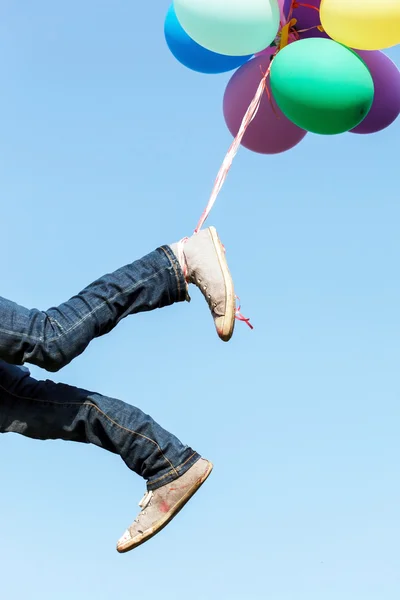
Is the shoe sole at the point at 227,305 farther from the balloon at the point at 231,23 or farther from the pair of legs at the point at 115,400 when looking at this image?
the balloon at the point at 231,23

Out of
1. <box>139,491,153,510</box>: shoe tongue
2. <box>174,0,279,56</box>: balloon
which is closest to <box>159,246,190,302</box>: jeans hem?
<box>139,491,153,510</box>: shoe tongue

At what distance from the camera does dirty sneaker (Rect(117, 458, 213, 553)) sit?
215 inches

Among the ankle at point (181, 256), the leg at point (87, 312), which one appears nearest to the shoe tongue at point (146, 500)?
the leg at point (87, 312)

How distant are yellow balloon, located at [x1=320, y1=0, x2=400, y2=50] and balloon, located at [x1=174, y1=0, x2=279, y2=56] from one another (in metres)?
0.27

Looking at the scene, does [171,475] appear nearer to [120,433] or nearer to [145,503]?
[145,503]

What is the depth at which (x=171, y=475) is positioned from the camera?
5480 millimetres

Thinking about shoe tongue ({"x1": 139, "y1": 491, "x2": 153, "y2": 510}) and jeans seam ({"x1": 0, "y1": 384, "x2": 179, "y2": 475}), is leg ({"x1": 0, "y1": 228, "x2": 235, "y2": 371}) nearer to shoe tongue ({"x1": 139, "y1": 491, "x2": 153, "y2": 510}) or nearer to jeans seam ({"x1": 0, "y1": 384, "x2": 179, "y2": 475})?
jeans seam ({"x1": 0, "y1": 384, "x2": 179, "y2": 475})

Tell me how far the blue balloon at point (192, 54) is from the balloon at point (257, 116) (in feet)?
0.28

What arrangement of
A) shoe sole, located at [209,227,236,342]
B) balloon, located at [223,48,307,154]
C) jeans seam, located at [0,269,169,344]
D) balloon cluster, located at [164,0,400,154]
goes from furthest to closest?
1. balloon, located at [223,48,307,154]
2. balloon cluster, located at [164,0,400,154]
3. shoe sole, located at [209,227,236,342]
4. jeans seam, located at [0,269,169,344]

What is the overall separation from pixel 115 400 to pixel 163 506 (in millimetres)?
516

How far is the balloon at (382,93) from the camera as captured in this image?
6.19 meters

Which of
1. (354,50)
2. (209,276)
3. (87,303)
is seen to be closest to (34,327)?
(87,303)

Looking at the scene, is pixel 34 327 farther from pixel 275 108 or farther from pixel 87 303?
pixel 275 108

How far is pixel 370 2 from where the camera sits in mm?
5699
